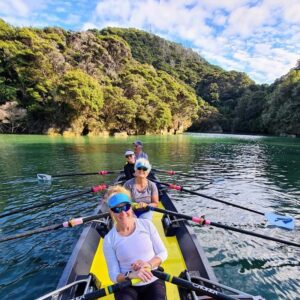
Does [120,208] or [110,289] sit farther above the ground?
[120,208]

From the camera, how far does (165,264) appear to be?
4.95m

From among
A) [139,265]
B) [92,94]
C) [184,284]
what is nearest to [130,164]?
[139,265]

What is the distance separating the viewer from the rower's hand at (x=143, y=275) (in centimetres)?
303

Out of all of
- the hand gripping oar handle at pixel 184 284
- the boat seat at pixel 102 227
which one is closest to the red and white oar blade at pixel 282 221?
the boat seat at pixel 102 227

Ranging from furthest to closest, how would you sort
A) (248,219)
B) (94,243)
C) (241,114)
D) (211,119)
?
1. (211,119)
2. (241,114)
3. (248,219)
4. (94,243)

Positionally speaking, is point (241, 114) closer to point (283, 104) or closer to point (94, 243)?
point (283, 104)

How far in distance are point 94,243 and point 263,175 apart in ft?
45.9

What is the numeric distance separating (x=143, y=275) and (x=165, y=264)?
6.80ft

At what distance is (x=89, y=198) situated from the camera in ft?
36.6

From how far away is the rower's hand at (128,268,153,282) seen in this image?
9.93 ft

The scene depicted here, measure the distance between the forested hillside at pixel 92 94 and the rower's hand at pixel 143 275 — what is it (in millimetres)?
50426

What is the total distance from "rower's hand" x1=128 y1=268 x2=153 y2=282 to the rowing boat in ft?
3.27

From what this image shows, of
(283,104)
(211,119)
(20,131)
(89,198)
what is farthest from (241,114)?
(89,198)

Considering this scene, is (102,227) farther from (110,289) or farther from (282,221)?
(282,221)
